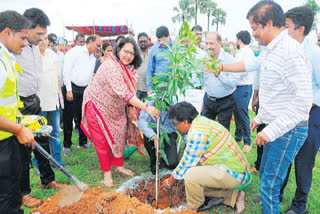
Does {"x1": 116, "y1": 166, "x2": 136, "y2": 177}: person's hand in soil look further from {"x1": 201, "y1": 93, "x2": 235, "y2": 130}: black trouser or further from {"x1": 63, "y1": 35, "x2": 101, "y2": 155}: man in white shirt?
{"x1": 201, "y1": 93, "x2": 235, "y2": 130}: black trouser

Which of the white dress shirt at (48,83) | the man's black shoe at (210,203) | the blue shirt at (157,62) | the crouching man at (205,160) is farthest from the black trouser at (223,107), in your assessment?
the white dress shirt at (48,83)

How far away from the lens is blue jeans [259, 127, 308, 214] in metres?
1.82

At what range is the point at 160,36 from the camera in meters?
4.48

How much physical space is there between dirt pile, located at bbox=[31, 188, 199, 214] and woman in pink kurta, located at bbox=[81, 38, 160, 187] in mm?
581

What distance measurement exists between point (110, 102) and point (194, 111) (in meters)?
1.14

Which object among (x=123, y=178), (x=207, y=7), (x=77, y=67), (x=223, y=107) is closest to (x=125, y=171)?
(x=123, y=178)

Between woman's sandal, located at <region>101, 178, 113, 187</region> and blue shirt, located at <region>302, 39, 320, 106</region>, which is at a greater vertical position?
blue shirt, located at <region>302, 39, 320, 106</region>

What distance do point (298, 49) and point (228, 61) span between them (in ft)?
6.44

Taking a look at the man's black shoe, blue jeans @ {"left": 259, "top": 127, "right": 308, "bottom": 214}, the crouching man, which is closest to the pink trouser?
the crouching man

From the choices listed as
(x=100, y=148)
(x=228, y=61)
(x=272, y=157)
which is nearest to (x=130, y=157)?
(x=100, y=148)

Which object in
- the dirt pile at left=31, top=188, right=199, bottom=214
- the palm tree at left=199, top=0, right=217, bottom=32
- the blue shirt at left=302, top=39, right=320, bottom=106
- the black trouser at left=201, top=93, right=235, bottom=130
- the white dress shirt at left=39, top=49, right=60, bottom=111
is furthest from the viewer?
the palm tree at left=199, top=0, right=217, bottom=32

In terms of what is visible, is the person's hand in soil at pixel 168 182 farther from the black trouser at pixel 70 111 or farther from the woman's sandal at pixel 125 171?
the black trouser at pixel 70 111

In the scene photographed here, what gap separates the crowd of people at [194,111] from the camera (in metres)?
1.68

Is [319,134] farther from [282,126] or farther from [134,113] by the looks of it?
[134,113]
